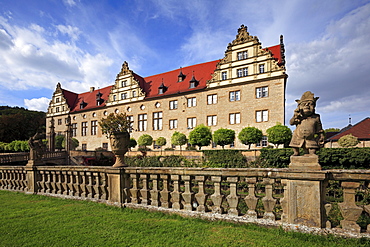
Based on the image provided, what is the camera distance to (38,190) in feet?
21.7

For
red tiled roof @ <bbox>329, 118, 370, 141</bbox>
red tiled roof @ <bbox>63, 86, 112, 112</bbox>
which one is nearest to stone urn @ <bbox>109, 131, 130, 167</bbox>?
red tiled roof @ <bbox>329, 118, 370, 141</bbox>

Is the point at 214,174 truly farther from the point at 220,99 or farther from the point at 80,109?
the point at 80,109

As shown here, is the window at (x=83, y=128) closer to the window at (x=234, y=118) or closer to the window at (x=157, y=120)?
the window at (x=157, y=120)

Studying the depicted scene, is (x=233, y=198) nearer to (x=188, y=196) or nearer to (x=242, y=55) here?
(x=188, y=196)

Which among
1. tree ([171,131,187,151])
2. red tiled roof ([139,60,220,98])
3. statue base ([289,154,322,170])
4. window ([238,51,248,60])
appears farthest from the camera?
red tiled roof ([139,60,220,98])

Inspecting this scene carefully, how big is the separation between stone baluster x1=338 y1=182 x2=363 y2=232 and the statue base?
463 millimetres

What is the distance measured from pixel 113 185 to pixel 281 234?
378 cm

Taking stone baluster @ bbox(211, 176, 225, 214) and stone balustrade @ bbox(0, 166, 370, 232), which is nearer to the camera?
stone balustrade @ bbox(0, 166, 370, 232)

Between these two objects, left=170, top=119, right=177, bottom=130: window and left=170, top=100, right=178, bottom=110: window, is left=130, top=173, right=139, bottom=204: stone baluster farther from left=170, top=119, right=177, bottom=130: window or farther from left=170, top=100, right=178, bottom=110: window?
left=170, top=100, right=178, bottom=110: window

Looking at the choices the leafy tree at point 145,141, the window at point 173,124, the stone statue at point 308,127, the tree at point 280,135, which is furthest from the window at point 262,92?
the stone statue at point 308,127

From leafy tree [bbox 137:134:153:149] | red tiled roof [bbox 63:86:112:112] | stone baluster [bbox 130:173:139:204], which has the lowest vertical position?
leafy tree [bbox 137:134:153:149]

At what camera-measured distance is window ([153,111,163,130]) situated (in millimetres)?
30422

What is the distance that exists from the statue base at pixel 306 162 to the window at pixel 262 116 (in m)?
20.4

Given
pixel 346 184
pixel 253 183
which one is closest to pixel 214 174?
pixel 253 183
